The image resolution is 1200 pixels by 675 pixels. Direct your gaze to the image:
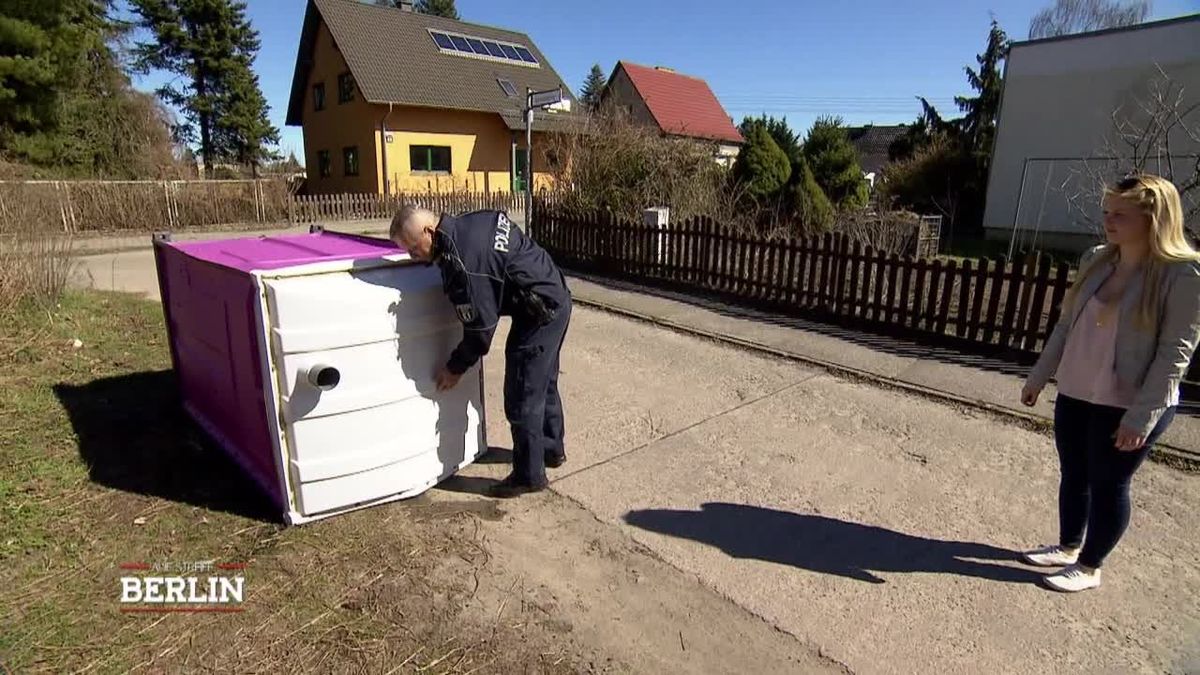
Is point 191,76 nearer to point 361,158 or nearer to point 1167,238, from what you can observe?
point 361,158

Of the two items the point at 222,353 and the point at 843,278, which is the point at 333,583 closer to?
the point at 222,353

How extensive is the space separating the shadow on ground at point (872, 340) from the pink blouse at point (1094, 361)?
2948 millimetres

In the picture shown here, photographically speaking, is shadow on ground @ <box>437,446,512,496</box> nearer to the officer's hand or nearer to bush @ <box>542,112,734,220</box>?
the officer's hand

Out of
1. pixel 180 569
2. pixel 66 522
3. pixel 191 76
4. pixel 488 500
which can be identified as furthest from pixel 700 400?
pixel 191 76

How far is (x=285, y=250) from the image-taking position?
3641 millimetres

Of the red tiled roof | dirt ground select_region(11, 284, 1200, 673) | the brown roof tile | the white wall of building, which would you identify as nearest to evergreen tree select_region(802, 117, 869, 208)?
the white wall of building

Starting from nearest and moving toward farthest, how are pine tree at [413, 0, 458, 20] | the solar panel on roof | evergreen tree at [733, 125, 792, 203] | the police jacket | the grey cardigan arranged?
the grey cardigan → the police jacket → evergreen tree at [733, 125, 792, 203] → the solar panel on roof → pine tree at [413, 0, 458, 20]

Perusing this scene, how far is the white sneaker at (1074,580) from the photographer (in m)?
2.71

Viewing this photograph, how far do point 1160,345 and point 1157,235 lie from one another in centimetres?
40

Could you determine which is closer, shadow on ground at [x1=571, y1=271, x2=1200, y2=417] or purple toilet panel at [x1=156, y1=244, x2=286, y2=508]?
purple toilet panel at [x1=156, y1=244, x2=286, y2=508]

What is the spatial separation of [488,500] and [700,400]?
2067 mm

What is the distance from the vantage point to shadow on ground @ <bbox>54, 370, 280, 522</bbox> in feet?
11.3

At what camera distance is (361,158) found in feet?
80.3

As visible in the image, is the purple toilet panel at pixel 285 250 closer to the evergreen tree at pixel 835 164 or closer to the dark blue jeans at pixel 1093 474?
the dark blue jeans at pixel 1093 474
